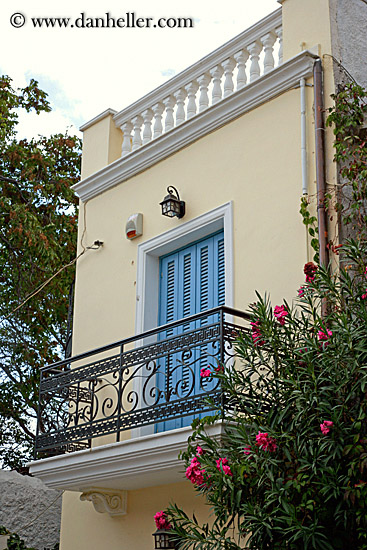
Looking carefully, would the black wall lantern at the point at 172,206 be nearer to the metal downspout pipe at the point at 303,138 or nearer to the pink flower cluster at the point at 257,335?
the metal downspout pipe at the point at 303,138

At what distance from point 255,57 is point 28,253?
716 cm

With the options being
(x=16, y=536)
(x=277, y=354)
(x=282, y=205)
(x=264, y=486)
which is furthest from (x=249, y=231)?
(x=16, y=536)

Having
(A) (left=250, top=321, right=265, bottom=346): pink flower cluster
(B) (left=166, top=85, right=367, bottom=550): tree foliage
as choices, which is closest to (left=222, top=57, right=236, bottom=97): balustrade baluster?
(B) (left=166, top=85, right=367, bottom=550): tree foliage

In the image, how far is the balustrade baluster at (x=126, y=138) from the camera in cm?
1111

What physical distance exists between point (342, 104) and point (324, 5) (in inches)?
55.7

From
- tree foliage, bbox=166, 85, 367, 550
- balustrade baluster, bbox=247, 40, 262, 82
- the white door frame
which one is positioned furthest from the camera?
balustrade baluster, bbox=247, 40, 262, 82

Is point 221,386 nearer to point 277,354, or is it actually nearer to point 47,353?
point 277,354

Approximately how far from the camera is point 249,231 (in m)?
8.77

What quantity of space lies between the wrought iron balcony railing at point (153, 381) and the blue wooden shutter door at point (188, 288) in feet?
0.06

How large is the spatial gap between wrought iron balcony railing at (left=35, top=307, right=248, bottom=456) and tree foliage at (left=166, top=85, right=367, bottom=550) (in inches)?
16.0

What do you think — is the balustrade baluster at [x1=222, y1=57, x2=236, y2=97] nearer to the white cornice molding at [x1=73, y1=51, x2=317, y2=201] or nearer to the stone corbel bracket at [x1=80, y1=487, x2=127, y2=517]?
the white cornice molding at [x1=73, y1=51, x2=317, y2=201]

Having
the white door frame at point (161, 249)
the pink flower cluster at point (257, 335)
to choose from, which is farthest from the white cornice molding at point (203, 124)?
the pink flower cluster at point (257, 335)

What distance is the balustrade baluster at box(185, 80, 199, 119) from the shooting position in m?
10.1

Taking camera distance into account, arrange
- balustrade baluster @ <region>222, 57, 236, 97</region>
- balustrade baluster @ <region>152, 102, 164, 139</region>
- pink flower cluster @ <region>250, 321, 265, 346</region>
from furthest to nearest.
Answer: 1. balustrade baluster @ <region>152, 102, 164, 139</region>
2. balustrade baluster @ <region>222, 57, 236, 97</region>
3. pink flower cluster @ <region>250, 321, 265, 346</region>
